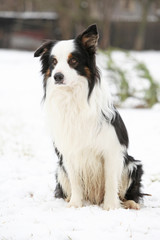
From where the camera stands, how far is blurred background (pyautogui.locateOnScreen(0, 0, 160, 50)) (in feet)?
87.6

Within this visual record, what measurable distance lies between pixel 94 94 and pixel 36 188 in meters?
1.75

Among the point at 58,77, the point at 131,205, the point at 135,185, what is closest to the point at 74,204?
the point at 131,205

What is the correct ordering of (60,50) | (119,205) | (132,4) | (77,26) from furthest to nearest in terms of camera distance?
(132,4)
(77,26)
(119,205)
(60,50)

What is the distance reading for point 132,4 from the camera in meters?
37.5

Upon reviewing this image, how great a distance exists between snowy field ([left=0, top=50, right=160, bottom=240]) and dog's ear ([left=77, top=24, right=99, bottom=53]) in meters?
0.98

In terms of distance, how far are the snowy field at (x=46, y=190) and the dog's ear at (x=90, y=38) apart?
98 centimetres

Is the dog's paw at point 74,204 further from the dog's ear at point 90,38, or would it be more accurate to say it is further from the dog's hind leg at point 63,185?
the dog's ear at point 90,38

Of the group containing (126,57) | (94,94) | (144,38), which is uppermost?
(94,94)

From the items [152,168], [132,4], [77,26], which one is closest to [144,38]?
[77,26]

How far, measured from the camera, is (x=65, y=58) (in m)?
3.55

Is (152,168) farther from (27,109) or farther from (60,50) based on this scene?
(27,109)

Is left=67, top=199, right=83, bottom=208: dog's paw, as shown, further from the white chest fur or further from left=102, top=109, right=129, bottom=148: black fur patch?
left=102, top=109, right=129, bottom=148: black fur patch

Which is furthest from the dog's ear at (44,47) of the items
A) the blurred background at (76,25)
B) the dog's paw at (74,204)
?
the blurred background at (76,25)

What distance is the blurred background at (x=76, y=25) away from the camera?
26.7m
